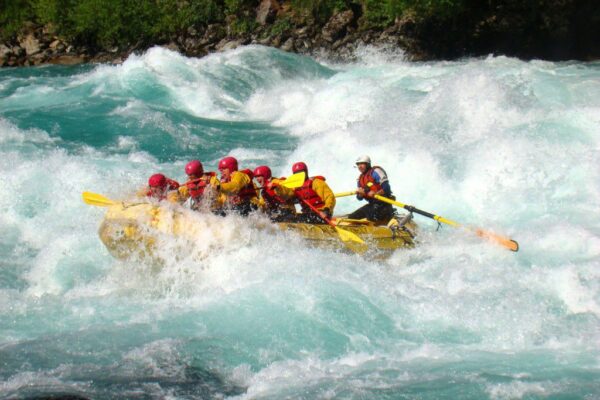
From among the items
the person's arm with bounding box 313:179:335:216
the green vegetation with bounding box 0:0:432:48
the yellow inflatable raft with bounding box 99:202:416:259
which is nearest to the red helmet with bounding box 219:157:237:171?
the yellow inflatable raft with bounding box 99:202:416:259

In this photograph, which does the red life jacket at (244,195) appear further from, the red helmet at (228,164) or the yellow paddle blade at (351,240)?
the yellow paddle blade at (351,240)

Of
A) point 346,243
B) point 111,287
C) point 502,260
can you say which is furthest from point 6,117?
point 502,260

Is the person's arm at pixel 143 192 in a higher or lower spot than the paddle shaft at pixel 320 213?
higher

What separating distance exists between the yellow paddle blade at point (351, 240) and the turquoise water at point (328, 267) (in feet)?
0.47

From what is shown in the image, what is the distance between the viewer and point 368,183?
9.39m

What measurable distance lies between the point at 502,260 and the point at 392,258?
1.30 m

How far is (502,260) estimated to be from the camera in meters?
8.77

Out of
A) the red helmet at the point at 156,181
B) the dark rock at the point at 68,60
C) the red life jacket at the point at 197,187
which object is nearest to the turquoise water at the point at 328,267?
the red life jacket at the point at 197,187

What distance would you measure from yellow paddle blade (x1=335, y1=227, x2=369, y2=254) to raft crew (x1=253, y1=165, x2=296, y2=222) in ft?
2.14

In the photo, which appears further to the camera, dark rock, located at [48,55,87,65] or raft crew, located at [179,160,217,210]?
dark rock, located at [48,55,87,65]

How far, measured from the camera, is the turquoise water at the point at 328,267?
5875 millimetres

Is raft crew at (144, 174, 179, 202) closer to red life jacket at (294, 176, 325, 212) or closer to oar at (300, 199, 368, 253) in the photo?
red life jacket at (294, 176, 325, 212)

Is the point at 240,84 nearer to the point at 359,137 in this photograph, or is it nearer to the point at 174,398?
the point at 359,137

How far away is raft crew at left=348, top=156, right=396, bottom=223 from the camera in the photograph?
9375mm
